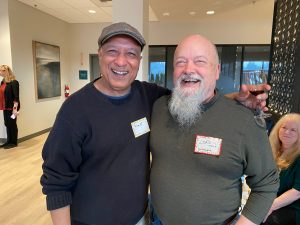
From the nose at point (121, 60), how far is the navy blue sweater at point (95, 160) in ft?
0.56

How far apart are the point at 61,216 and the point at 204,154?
73 centimetres

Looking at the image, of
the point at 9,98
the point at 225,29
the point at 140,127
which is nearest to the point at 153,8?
the point at 225,29

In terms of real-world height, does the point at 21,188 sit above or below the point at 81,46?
below

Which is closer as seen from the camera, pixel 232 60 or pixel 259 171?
pixel 259 171

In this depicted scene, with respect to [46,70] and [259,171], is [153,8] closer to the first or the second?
[46,70]

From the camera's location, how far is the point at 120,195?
120 centimetres

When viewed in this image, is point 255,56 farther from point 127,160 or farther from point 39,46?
point 127,160

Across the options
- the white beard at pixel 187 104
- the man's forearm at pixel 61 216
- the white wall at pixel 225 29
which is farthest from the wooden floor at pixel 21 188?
the white wall at pixel 225 29

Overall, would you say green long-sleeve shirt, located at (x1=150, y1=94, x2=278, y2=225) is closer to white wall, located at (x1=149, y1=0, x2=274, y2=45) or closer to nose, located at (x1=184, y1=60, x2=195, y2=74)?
nose, located at (x1=184, y1=60, x2=195, y2=74)

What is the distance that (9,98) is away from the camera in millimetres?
4844

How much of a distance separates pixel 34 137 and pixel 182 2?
4632 millimetres

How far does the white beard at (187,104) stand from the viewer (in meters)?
1.19

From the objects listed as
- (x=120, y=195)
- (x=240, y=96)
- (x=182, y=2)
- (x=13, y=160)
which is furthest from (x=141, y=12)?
(x=13, y=160)

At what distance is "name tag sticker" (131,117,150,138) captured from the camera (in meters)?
1.23
